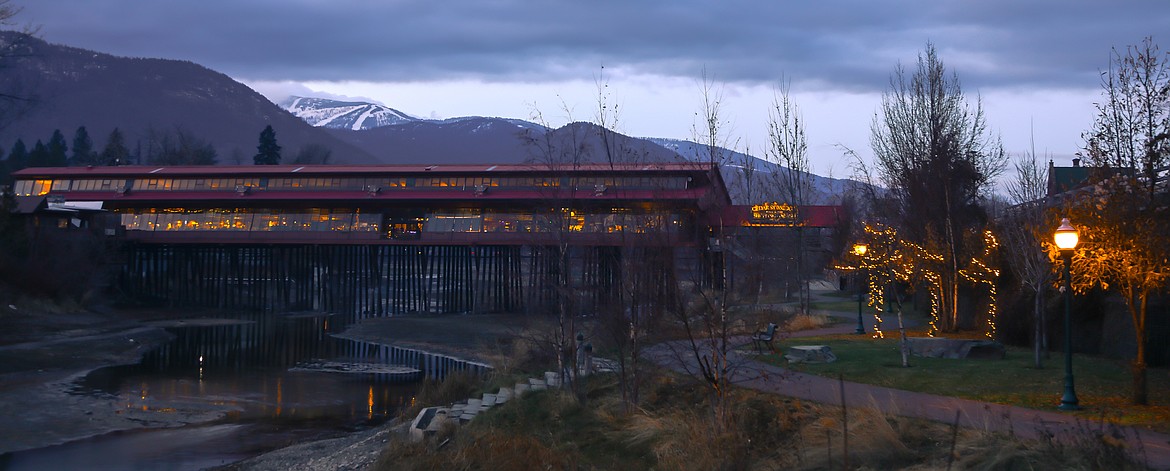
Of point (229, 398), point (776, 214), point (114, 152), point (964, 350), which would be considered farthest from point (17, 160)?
point (964, 350)

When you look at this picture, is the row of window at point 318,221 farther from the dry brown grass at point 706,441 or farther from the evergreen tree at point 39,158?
the evergreen tree at point 39,158

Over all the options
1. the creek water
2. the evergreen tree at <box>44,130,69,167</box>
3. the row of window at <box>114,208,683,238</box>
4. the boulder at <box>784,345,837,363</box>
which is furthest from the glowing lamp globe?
the evergreen tree at <box>44,130,69,167</box>

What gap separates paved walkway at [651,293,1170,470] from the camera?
430 inches

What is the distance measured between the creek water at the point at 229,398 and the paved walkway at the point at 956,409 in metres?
12.0

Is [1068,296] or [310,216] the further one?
[310,216]

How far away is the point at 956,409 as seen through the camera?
43.1ft

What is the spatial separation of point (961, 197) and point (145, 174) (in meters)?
54.4

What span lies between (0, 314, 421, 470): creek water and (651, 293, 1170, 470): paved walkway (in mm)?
11987

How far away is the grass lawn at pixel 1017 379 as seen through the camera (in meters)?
14.0

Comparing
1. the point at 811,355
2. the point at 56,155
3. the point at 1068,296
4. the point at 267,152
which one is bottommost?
the point at 811,355

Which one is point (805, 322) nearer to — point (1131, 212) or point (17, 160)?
point (1131, 212)

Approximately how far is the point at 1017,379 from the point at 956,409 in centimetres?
483

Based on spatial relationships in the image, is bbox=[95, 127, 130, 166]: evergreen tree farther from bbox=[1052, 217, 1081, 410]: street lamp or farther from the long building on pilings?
bbox=[1052, 217, 1081, 410]: street lamp

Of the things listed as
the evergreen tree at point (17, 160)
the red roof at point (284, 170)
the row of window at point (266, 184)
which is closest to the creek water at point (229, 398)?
the row of window at point (266, 184)
